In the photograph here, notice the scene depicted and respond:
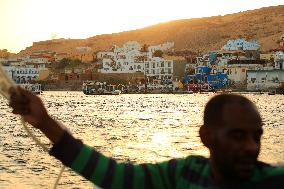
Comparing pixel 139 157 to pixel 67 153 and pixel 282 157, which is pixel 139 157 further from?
pixel 67 153

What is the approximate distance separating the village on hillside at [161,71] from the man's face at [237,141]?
301 feet

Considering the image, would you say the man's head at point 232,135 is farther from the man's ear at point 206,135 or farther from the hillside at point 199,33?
the hillside at point 199,33

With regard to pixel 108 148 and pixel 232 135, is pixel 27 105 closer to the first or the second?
pixel 232 135

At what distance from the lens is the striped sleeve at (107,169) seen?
5.50ft

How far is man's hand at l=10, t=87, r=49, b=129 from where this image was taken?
62.3 inches

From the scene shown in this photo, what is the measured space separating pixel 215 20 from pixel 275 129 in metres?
160

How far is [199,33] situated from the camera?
171625 millimetres

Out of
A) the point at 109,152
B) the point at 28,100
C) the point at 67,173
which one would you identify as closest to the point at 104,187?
the point at 28,100

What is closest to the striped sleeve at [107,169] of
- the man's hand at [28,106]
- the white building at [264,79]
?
the man's hand at [28,106]

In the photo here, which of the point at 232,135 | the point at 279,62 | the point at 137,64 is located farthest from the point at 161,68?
the point at 232,135

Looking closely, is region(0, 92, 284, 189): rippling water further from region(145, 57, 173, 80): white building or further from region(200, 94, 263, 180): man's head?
region(145, 57, 173, 80): white building

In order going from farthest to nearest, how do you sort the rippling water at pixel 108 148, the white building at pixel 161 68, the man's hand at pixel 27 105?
1. the white building at pixel 161 68
2. the rippling water at pixel 108 148
3. the man's hand at pixel 27 105

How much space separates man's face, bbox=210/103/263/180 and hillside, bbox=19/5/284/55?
146442mm

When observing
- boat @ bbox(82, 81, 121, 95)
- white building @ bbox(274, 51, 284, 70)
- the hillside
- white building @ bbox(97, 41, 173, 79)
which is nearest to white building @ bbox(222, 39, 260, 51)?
white building @ bbox(97, 41, 173, 79)
